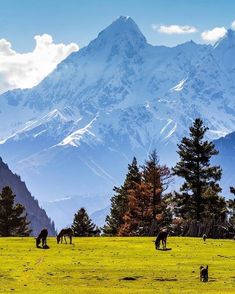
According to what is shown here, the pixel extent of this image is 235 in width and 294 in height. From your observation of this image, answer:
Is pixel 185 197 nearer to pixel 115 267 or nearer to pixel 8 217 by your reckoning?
pixel 8 217

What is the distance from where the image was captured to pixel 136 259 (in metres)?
47.2

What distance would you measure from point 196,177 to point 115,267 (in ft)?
152

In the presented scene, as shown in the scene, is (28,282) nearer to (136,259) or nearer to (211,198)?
(136,259)

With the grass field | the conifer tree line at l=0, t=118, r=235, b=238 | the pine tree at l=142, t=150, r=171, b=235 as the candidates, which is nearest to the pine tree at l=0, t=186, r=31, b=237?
the conifer tree line at l=0, t=118, r=235, b=238

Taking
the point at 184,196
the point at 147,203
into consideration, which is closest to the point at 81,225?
the point at 147,203

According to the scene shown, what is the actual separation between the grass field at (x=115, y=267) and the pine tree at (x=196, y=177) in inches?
1025

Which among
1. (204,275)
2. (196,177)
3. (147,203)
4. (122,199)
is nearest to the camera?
(204,275)

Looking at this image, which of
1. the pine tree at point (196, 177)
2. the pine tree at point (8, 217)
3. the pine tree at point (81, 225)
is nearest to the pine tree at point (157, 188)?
the pine tree at point (196, 177)

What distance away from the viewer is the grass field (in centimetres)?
3459

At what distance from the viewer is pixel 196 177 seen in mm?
87438

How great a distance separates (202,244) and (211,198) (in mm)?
27619

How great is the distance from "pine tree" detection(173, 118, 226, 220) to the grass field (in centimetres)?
2603

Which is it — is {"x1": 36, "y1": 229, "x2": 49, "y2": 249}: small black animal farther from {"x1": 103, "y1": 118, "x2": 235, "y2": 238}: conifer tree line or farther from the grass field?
{"x1": 103, "y1": 118, "x2": 235, "y2": 238}: conifer tree line

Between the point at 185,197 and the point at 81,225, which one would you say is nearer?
the point at 185,197
